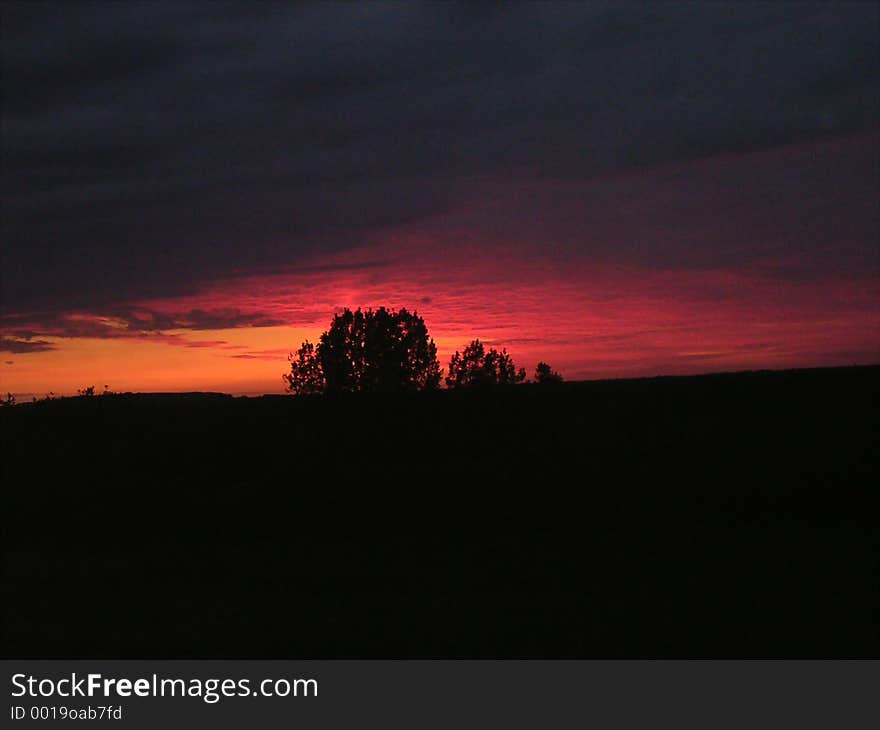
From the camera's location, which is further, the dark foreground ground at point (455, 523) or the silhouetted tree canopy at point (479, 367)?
the silhouetted tree canopy at point (479, 367)

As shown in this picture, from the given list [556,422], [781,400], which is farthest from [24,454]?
[781,400]

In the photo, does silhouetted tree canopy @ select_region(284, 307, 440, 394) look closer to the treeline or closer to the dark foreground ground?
the treeline

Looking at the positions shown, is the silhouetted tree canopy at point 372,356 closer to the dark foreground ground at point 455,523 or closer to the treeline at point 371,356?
the treeline at point 371,356

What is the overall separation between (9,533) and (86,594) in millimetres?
4489

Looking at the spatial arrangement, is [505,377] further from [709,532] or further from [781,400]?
[709,532]

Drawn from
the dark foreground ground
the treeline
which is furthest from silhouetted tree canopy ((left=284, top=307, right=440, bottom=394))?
the dark foreground ground

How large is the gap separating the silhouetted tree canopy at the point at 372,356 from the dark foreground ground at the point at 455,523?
2954cm

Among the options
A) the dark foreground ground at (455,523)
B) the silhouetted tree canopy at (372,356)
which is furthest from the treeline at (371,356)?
the dark foreground ground at (455,523)

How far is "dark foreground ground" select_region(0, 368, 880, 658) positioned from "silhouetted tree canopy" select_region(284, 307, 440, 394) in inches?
1163

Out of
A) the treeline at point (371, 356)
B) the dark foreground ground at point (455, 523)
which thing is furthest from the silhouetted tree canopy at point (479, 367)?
the dark foreground ground at point (455, 523)

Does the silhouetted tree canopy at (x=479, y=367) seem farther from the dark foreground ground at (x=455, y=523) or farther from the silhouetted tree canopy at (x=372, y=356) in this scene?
the dark foreground ground at (x=455, y=523)

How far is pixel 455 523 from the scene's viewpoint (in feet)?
46.5

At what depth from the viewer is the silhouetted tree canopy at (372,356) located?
5134 cm
